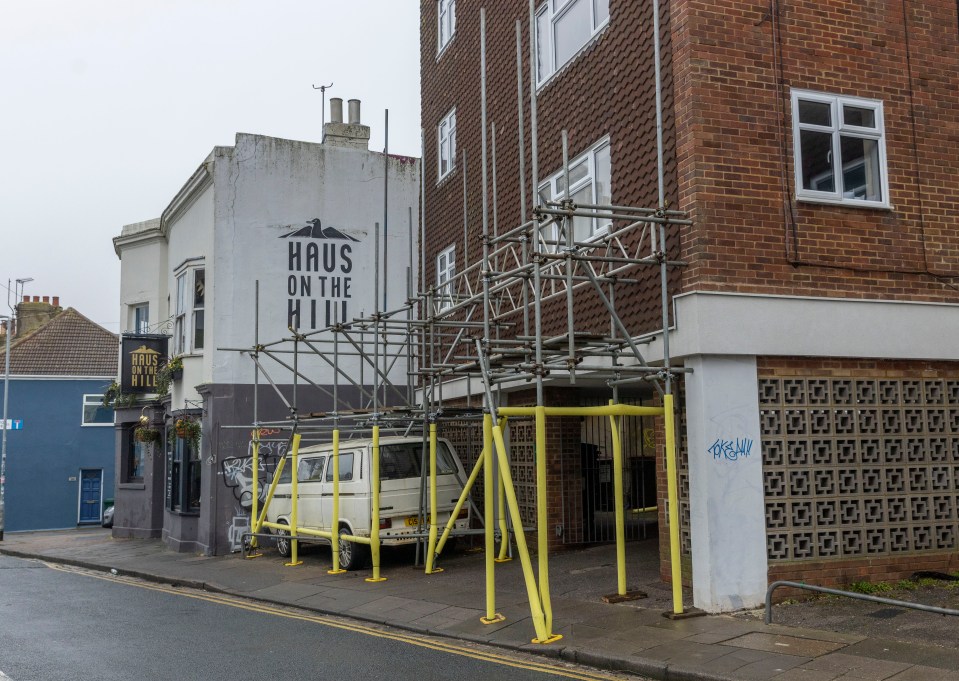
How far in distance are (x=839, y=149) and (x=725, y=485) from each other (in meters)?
4.13

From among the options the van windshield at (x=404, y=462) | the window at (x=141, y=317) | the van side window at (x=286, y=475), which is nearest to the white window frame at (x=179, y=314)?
the window at (x=141, y=317)

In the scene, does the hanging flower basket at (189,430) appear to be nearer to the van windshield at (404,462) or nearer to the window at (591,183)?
the van windshield at (404,462)

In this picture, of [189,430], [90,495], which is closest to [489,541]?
[189,430]

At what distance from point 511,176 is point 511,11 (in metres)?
2.69

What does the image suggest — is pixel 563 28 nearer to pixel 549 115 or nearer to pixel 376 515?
pixel 549 115

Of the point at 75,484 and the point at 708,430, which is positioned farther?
the point at 75,484

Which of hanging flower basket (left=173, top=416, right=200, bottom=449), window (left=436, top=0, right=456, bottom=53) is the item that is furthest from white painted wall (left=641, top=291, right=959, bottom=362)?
hanging flower basket (left=173, top=416, right=200, bottom=449)

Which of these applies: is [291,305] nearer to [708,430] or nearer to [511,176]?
[511,176]

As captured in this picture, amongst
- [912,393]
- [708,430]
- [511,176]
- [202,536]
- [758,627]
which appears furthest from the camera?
[202,536]

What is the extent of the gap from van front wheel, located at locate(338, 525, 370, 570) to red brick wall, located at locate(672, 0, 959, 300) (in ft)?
21.8

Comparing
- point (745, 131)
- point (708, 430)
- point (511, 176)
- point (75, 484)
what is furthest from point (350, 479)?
point (75, 484)

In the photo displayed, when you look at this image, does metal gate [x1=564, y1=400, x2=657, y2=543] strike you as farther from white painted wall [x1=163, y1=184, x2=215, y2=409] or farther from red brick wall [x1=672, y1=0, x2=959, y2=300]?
white painted wall [x1=163, y1=184, x2=215, y2=409]

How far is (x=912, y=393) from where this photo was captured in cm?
1085

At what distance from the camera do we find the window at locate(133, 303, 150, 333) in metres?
24.7
